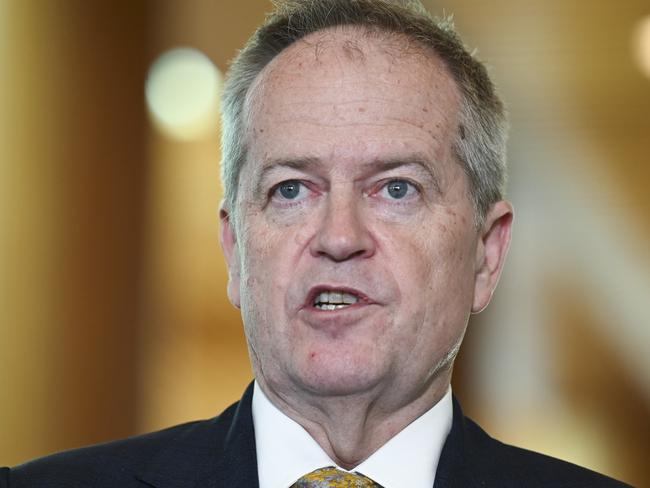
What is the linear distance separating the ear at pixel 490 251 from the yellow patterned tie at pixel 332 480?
41 centimetres

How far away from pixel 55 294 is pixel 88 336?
0.20m

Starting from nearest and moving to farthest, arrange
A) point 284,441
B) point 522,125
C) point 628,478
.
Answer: point 284,441
point 628,478
point 522,125

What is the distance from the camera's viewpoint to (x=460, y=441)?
188 centimetres

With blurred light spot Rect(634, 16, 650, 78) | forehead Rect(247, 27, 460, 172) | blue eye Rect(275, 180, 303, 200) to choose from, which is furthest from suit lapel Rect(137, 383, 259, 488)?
blurred light spot Rect(634, 16, 650, 78)

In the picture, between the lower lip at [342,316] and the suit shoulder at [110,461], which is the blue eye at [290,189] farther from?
the suit shoulder at [110,461]

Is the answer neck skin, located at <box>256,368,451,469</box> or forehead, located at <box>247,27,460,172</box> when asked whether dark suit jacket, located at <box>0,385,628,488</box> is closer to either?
neck skin, located at <box>256,368,451,469</box>

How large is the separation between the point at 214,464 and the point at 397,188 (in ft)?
1.85

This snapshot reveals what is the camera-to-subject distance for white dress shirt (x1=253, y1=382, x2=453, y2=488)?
5.87 feet

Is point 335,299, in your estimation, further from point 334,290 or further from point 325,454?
point 325,454

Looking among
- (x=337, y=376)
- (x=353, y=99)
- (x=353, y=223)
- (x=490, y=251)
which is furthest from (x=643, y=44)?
(x=337, y=376)

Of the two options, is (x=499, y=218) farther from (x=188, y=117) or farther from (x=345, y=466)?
(x=188, y=117)

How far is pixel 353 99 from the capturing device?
184 cm

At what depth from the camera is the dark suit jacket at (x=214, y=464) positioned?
1.79 meters

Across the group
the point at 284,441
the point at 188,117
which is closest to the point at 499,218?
the point at 284,441
